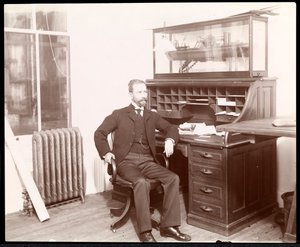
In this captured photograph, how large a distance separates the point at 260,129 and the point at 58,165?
213 cm

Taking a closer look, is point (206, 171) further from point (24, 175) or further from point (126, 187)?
point (24, 175)

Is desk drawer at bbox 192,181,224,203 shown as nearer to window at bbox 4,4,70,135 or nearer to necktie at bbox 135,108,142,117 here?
necktie at bbox 135,108,142,117

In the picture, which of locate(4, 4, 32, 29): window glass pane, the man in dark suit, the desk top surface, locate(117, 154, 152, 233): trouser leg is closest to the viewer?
the desk top surface

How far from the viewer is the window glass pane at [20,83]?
14.2 feet

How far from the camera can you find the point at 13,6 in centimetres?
423

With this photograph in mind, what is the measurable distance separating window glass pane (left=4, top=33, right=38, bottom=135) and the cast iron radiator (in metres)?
0.23

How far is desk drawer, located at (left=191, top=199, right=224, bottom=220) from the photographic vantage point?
3879mm

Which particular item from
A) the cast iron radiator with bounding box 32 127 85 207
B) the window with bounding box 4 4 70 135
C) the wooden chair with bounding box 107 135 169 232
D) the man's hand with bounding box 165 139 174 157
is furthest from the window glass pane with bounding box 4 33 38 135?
the man's hand with bounding box 165 139 174 157

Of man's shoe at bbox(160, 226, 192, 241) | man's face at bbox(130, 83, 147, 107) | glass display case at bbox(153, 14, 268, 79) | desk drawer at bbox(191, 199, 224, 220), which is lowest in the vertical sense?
man's shoe at bbox(160, 226, 192, 241)

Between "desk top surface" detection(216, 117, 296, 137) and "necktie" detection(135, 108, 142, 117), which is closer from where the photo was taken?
"desk top surface" detection(216, 117, 296, 137)

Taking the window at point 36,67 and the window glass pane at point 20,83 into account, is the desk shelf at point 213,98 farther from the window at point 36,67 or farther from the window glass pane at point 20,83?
the window glass pane at point 20,83

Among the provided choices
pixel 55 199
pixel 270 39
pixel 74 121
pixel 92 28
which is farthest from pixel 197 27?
pixel 55 199
